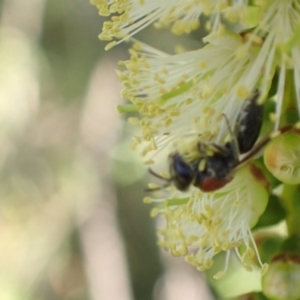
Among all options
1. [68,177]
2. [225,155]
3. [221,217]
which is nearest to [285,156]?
[225,155]

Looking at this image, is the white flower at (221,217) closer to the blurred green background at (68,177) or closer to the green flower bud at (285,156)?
the green flower bud at (285,156)

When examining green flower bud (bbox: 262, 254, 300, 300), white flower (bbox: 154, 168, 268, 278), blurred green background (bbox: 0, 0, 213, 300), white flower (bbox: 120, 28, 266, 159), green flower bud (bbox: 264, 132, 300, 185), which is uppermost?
white flower (bbox: 120, 28, 266, 159)

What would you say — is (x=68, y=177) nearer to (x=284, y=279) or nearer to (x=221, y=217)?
(x=221, y=217)

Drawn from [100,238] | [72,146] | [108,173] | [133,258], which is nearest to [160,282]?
[133,258]

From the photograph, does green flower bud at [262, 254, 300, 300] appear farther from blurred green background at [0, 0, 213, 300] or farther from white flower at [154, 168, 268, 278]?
blurred green background at [0, 0, 213, 300]

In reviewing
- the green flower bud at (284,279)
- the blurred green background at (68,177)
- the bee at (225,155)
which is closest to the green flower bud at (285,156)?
the bee at (225,155)

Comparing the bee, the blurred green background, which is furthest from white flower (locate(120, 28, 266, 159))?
the blurred green background
